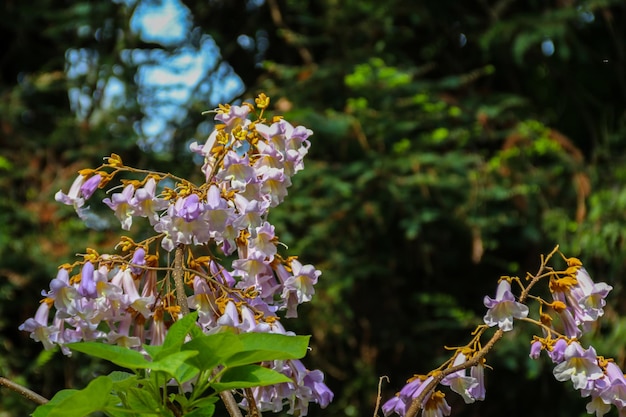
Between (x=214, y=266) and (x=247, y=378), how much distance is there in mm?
263

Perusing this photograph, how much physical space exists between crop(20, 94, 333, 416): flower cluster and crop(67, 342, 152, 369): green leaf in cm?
17

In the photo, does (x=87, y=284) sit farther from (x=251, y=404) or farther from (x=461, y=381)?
(x=461, y=381)

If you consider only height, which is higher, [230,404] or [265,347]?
[265,347]

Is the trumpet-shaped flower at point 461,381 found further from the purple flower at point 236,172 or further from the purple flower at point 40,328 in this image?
the purple flower at point 40,328

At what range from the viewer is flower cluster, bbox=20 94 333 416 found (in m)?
0.87

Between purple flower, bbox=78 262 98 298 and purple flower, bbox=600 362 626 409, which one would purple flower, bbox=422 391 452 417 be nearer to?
purple flower, bbox=600 362 626 409

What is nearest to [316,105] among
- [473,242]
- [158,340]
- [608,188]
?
[473,242]

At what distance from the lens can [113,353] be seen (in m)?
0.65

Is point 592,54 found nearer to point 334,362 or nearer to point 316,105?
point 316,105

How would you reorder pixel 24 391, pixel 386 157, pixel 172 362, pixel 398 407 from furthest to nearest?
pixel 386 157, pixel 398 407, pixel 24 391, pixel 172 362

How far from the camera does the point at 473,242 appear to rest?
3.32m

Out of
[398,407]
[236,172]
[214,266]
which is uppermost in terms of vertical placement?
[236,172]

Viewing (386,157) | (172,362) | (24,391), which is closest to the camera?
(172,362)

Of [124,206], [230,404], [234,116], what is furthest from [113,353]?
[234,116]
